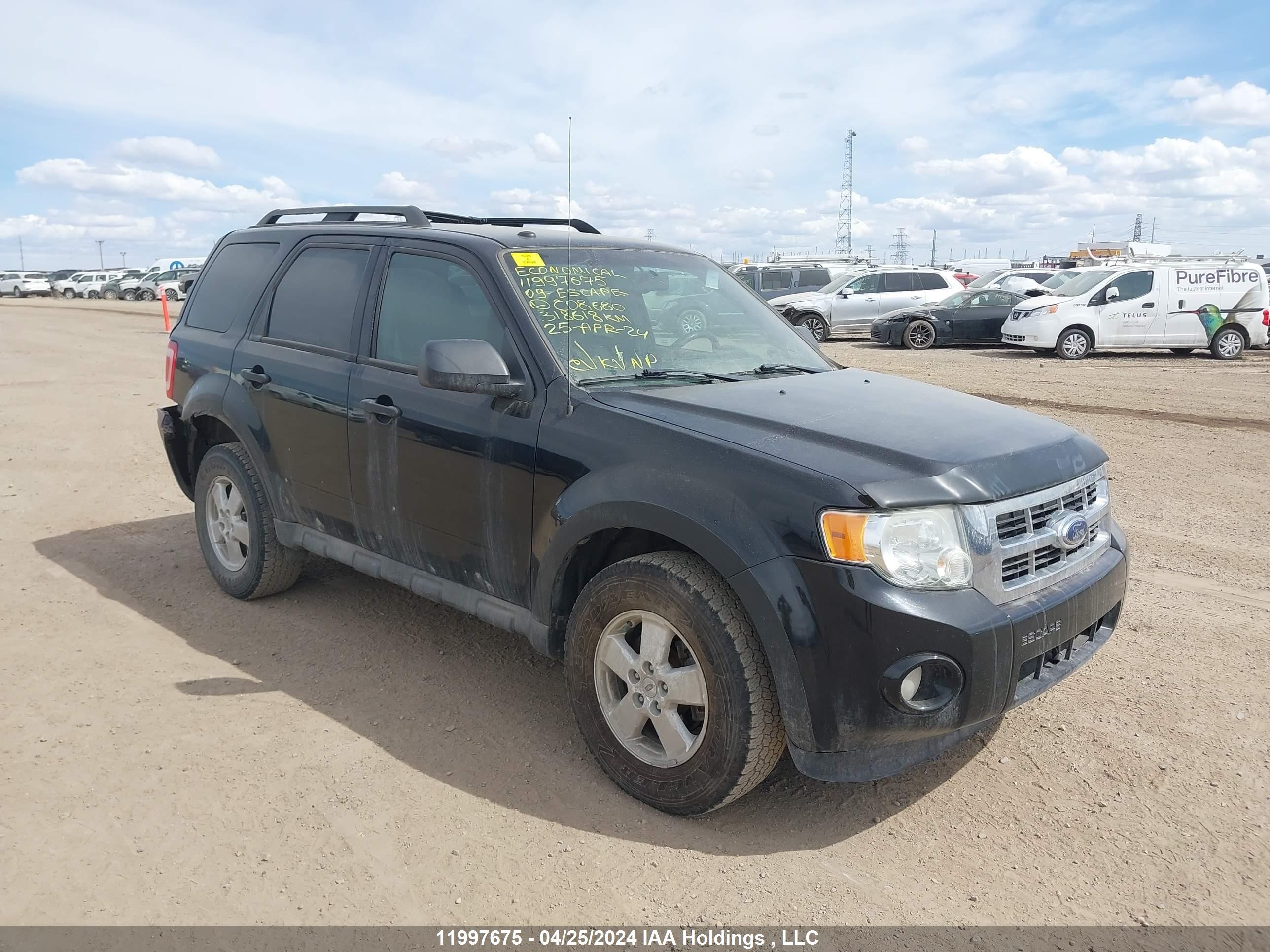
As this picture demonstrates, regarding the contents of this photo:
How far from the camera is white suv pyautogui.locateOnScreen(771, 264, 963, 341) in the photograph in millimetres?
22125

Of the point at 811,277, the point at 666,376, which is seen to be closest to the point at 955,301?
the point at 811,277

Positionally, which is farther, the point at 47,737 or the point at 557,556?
the point at 47,737

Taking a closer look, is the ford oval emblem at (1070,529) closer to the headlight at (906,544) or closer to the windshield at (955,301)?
the headlight at (906,544)

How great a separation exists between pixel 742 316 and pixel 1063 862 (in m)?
2.55

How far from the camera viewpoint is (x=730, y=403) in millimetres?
3391

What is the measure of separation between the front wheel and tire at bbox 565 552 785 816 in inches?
758

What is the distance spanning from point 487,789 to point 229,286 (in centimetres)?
335

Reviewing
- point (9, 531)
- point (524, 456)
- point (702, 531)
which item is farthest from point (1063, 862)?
point (9, 531)

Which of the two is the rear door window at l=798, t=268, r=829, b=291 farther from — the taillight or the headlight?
the headlight

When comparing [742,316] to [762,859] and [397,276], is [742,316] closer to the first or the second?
[397,276]

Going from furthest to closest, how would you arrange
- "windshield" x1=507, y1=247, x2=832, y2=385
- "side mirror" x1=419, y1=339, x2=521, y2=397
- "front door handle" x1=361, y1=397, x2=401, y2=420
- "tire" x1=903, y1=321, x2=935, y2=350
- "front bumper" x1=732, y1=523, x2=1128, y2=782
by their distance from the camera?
"tire" x1=903, y1=321, x2=935, y2=350 → "front door handle" x1=361, y1=397, x2=401, y2=420 → "windshield" x1=507, y1=247, x2=832, y2=385 → "side mirror" x1=419, y1=339, x2=521, y2=397 → "front bumper" x1=732, y1=523, x2=1128, y2=782

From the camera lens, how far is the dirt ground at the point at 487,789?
9.24 ft

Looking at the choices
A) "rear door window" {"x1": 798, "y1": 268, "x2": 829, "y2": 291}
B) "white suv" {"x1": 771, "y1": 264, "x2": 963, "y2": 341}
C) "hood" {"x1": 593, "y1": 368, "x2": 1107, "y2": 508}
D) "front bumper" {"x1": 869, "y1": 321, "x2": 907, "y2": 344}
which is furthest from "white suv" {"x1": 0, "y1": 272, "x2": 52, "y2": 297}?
"hood" {"x1": 593, "y1": 368, "x2": 1107, "y2": 508}

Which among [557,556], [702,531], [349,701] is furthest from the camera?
[349,701]
